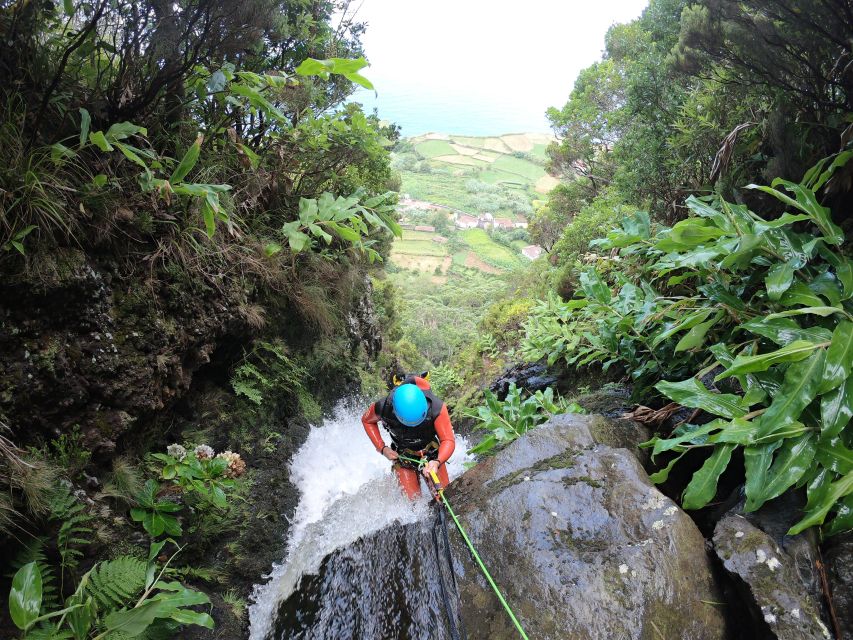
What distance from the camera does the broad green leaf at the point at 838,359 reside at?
2.02 meters

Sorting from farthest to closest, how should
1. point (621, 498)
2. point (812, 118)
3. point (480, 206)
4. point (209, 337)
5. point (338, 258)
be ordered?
point (480, 206)
point (338, 258)
point (209, 337)
point (812, 118)
point (621, 498)

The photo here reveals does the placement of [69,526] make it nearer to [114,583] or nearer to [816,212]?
[114,583]

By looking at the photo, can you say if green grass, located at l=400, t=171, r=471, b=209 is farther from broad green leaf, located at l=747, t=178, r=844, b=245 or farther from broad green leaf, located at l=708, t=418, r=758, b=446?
broad green leaf, located at l=708, t=418, r=758, b=446

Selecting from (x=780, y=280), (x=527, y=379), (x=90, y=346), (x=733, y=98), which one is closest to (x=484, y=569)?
(x=780, y=280)

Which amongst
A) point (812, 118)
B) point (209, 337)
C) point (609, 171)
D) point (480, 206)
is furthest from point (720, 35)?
point (480, 206)

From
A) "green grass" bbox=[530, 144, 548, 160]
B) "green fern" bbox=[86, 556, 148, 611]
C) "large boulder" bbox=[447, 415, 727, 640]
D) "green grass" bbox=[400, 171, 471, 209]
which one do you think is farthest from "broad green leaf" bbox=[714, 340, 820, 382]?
"green grass" bbox=[530, 144, 548, 160]

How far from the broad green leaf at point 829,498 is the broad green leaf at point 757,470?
0.22 metres

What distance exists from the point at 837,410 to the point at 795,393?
167mm

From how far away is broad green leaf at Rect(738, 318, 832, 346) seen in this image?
2201 mm

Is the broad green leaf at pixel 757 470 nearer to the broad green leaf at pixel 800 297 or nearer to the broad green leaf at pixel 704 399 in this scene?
the broad green leaf at pixel 704 399

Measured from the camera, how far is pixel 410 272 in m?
46.4

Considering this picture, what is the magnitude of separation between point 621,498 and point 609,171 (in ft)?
43.6

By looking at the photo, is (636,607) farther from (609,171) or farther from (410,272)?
(410,272)

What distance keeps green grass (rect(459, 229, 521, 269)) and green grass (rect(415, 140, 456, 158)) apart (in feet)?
105
